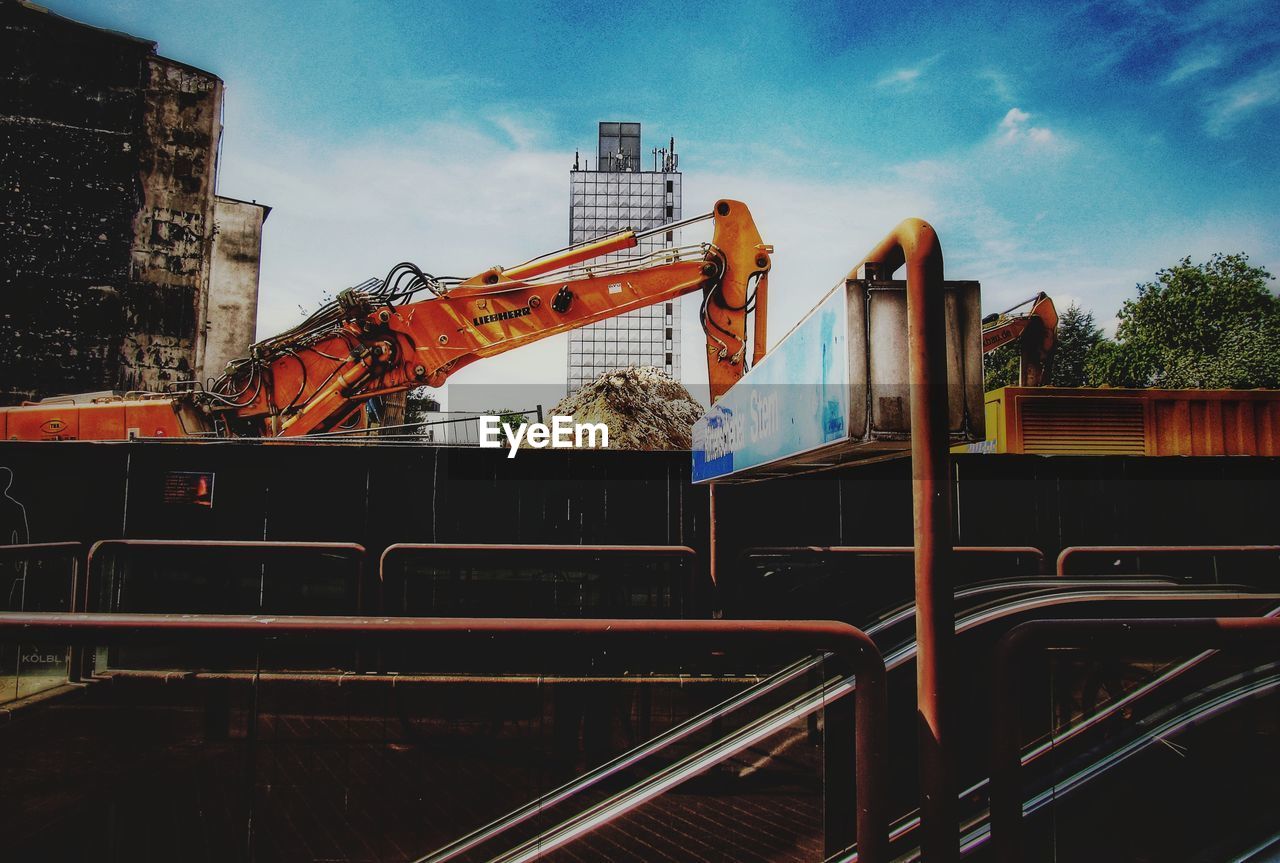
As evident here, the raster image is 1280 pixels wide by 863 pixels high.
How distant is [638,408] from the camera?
16.8 metres

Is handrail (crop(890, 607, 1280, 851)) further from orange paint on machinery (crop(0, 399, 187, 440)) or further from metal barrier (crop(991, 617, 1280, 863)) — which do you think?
orange paint on machinery (crop(0, 399, 187, 440))

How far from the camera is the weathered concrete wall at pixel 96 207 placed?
2189 centimetres

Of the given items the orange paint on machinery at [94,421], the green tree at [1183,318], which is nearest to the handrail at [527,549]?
the orange paint on machinery at [94,421]

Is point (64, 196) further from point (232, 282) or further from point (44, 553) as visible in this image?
point (44, 553)

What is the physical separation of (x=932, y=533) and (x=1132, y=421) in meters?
10.4

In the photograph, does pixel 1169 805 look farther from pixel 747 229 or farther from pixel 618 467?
pixel 747 229

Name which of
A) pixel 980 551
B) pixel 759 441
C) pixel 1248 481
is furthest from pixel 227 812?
pixel 1248 481

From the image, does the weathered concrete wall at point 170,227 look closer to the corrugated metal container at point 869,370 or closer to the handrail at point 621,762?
the handrail at point 621,762

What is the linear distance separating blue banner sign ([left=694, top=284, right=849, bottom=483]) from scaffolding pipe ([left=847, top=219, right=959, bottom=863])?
7.9 inches

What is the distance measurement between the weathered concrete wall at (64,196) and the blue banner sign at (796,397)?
25.3m

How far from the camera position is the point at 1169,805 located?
2.69 metres

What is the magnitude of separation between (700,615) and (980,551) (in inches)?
95.1

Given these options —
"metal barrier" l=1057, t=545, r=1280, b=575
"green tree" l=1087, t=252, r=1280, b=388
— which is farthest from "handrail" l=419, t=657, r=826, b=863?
"green tree" l=1087, t=252, r=1280, b=388

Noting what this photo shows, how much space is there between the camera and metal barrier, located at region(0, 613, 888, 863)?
6.86 ft
